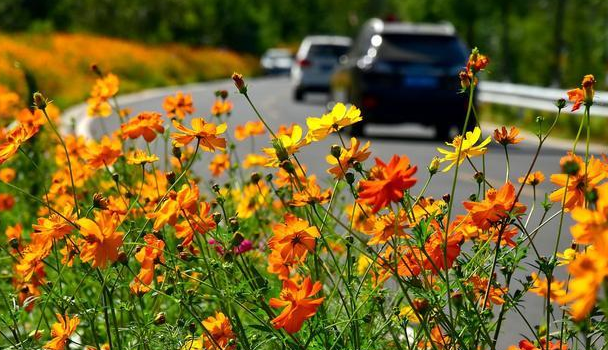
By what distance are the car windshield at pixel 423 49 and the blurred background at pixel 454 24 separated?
1529cm

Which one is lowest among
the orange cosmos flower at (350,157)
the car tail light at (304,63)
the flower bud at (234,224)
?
the flower bud at (234,224)

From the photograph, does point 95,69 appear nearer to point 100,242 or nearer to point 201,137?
point 201,137

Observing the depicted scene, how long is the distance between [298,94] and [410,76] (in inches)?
695

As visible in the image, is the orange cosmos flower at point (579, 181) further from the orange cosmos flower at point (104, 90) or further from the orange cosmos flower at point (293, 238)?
the orange cosmos flower at point (104, 90)

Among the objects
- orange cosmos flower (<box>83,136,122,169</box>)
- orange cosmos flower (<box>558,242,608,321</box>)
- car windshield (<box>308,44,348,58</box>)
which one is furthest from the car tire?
orange cosmos flower (<box>558,242,608,321</box>)

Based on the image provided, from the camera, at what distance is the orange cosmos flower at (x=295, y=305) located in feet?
8.92

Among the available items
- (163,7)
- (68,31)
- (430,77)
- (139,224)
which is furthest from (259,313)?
(163,7)

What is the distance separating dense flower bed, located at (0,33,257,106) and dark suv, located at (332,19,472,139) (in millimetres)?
7405

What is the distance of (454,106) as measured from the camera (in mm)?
17750

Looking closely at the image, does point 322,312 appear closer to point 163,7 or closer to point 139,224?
point 139,224

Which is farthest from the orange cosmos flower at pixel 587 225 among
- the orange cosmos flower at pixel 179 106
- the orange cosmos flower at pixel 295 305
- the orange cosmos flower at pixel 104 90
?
the orange cosmos flower at pixel 179 106

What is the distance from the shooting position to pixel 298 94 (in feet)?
115

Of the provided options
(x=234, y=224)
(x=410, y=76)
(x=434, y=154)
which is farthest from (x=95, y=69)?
(x=410, y=76)

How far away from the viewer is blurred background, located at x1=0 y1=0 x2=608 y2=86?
4291 centimetres
